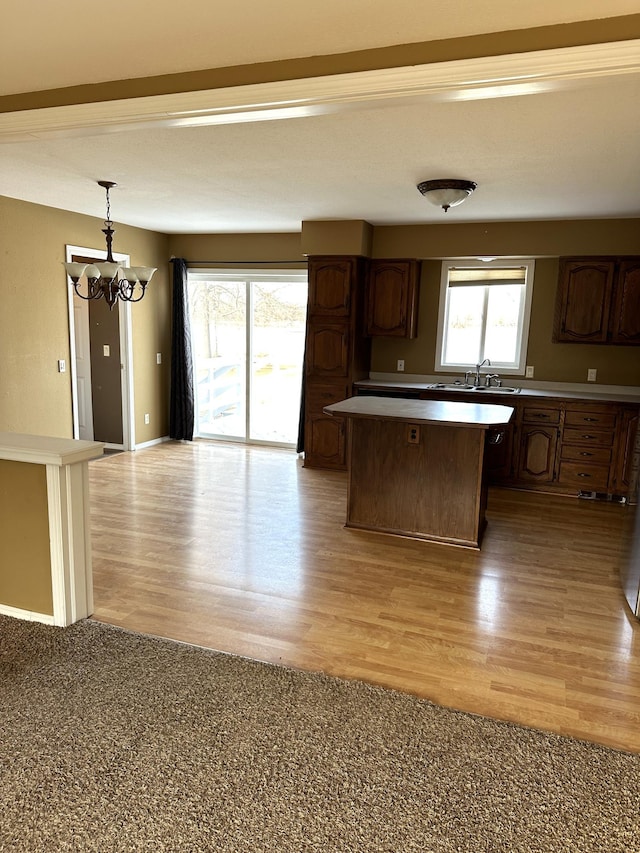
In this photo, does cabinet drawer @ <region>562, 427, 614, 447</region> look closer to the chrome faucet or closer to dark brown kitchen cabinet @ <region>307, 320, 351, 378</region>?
the chrome faucet

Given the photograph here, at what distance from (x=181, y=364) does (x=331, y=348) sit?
2086 mm

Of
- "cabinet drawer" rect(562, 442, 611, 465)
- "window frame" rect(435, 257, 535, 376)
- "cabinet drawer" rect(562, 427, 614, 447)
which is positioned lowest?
"cabinet drawer" rect(562, 442, 611, 465)

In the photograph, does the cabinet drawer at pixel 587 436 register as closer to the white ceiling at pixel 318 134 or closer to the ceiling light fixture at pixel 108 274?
the white ceiling at pixel 318 134

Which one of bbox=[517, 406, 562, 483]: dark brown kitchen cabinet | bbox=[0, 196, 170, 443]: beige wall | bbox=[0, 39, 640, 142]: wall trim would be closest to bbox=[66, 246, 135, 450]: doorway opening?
bbox=[0, 196, 170, 443]: beige wall

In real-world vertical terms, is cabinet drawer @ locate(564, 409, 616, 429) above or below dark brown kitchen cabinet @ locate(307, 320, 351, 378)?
below

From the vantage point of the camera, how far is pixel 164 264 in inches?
275

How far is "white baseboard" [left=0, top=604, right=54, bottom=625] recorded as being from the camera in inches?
112

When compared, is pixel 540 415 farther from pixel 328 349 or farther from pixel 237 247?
pixel 237 247

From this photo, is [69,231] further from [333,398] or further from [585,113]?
[585,113]

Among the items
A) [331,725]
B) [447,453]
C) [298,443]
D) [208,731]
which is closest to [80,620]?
[208,731]

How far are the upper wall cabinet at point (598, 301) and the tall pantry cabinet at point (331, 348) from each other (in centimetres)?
195

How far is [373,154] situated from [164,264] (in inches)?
167

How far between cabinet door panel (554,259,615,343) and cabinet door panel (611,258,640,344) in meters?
0.07

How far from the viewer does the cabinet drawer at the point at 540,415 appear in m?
5.27
